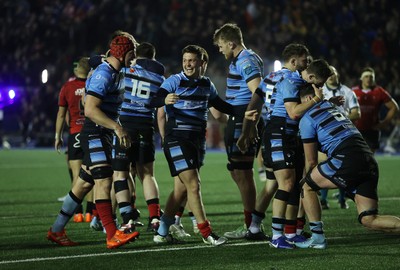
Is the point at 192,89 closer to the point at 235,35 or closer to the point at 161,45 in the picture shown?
the point at 235,35

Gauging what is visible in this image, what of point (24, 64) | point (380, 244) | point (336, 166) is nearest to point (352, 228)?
point (380, 244)

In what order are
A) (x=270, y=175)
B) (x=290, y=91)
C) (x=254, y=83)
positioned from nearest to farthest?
(x=290, y=91)
(x=254, y=83)
(x=270, y=175)

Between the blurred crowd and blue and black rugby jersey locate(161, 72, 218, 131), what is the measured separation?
20.8m

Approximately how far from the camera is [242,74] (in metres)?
9.70

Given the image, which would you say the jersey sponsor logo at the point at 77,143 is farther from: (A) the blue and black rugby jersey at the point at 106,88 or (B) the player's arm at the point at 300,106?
(B) the player's arm at the point at 300,106

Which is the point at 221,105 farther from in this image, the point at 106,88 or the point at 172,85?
the point at 106,88

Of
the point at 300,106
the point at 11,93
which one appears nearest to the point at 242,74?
the point at 300,106

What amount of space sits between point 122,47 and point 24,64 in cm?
2649

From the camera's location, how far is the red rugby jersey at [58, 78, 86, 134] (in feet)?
39.5

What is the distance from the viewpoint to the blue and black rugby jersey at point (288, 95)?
8711mm

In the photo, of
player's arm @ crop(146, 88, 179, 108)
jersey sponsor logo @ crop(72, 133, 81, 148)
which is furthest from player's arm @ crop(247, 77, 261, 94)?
jersey sponsor logo @ crop(72, 133, 81, 148)

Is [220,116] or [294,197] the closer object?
[294,197]

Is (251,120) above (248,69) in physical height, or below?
below

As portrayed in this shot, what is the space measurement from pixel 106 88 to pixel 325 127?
2.22m
